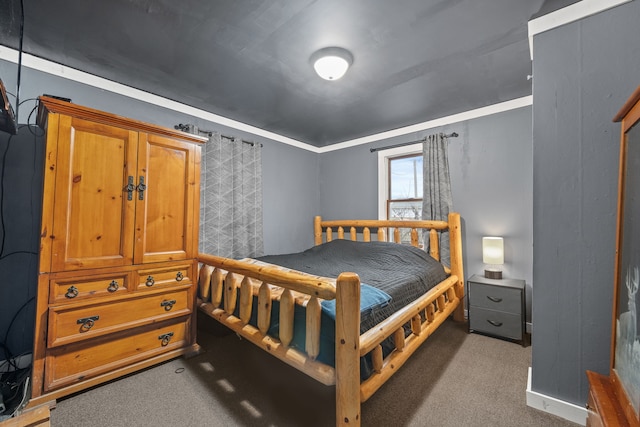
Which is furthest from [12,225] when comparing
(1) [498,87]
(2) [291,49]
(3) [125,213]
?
(1) [498,87]

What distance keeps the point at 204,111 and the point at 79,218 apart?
1.83 metres

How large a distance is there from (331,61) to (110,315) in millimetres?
2311

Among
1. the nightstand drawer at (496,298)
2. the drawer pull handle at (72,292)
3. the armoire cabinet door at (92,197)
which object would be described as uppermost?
the armoire cabinet door at (92,197)

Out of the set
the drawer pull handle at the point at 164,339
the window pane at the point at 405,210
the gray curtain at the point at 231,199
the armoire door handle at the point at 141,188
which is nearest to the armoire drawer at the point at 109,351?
the drawer pull handle at the point at 164,339

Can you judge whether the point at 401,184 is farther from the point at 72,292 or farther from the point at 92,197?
the point at 72,292

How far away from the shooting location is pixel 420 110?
9.80ft

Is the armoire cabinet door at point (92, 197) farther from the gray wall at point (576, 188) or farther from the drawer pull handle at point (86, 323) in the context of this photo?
the gray wall at point (576, 188)

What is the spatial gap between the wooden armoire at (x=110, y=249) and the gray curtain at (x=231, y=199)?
82 cm

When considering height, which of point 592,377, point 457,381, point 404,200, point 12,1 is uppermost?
point 12,1

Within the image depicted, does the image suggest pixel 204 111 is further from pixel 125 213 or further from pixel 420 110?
pixel 420 110

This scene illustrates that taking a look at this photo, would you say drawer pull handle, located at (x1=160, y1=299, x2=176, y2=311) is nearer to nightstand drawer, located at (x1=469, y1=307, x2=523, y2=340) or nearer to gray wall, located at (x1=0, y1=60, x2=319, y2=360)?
gray wall, located at (x1=0, y1=60, x2=319, y2=360)

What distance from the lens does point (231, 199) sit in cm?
313

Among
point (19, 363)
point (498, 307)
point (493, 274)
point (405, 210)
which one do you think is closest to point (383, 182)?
→ point (405, 210)

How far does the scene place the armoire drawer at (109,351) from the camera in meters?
1.55
